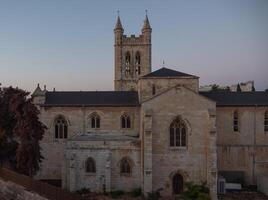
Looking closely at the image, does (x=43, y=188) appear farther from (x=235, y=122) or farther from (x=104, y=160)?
(x=235, y=122)

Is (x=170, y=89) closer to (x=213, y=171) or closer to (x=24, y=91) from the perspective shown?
(x=213, y=171)

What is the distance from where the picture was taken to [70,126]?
38.4m

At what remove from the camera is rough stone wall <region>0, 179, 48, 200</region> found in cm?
2629

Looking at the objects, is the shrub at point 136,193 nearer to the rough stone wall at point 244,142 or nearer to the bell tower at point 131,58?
the rough stone wall at point 244,142

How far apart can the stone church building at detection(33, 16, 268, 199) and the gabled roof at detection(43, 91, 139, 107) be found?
0.10 m

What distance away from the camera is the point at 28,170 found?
31.3 m

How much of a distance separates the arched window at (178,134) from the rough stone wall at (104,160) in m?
3.15

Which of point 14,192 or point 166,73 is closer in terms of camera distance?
point 14,192

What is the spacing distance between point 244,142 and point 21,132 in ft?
69.8

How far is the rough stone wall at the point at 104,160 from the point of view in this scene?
33969 millimetres

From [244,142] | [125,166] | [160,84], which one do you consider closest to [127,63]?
[160,84]

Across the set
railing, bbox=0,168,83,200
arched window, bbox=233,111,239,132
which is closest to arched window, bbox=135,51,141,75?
arched window, bbox=233,111,239,132

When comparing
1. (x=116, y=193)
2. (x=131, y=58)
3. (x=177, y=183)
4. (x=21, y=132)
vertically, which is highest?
(x=131, y=58)

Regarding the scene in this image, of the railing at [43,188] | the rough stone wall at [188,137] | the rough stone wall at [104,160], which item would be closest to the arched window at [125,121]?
the rough stone wall at [104,160]
